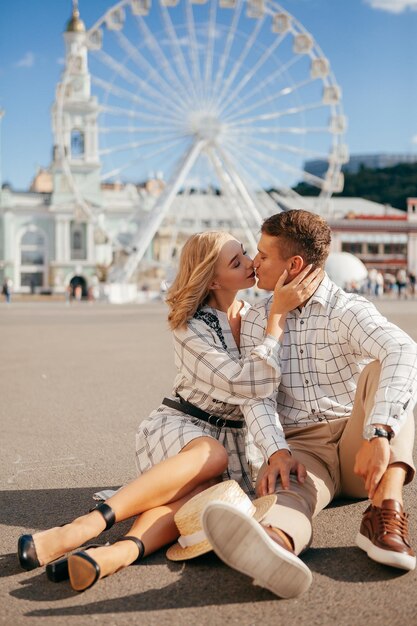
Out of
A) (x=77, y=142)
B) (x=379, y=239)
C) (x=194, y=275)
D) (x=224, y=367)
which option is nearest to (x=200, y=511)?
(x=224, y=367)

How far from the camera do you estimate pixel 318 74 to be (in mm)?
33062

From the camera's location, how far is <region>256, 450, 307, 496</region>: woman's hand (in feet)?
10.3

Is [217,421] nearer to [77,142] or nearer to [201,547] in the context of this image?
[201,547]

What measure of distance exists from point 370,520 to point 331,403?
0.71m

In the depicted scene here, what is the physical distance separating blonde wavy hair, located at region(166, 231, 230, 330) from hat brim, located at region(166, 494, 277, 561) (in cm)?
92

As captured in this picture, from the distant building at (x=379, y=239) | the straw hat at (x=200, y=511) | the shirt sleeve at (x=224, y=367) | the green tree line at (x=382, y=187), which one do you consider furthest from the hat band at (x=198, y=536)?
the green tree line at (x=382, y=187)

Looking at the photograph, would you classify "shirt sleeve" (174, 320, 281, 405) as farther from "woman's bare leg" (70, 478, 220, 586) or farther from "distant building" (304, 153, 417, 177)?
"distant building" (304, 153, 417, 177)

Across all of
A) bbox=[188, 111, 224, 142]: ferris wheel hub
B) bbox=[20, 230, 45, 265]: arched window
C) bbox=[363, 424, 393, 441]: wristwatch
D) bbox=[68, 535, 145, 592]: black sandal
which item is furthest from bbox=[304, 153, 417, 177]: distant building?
bbox=[68, 535, 145, 592]: black sandal

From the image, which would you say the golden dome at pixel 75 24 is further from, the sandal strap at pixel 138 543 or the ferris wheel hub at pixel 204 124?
the sandal strap at pixel 138 543

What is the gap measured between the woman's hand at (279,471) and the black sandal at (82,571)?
72cm

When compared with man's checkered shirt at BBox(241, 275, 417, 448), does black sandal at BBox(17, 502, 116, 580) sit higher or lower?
lower

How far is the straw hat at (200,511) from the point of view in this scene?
2.90 metres

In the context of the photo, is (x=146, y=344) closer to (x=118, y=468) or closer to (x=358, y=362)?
(x=118, y=468)

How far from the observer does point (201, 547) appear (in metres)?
2.96
